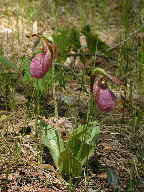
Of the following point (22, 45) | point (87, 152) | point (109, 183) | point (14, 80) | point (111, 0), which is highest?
point (111, 0)

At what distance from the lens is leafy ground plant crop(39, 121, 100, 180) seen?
1639 mm

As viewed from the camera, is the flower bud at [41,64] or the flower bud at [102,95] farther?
the flower bud at [41,64]

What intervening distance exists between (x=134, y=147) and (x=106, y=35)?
175cm

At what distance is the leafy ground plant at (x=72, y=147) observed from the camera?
1639 millimetres

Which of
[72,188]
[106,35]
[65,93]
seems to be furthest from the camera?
[106,35]

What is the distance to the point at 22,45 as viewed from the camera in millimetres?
3004

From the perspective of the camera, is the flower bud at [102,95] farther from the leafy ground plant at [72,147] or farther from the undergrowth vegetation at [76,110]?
the leafy ground plant at [72,147]

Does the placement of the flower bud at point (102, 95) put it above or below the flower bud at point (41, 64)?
below

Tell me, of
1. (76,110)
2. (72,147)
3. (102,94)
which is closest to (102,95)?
(102,94)

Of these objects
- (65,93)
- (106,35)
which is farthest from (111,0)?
(65,93)

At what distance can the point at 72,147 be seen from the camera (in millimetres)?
1652

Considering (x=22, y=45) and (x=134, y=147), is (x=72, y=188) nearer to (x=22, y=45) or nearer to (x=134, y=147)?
(x=134, y=147)

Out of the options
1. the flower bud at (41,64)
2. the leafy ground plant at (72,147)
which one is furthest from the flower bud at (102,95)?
the flower bud at (41,64)

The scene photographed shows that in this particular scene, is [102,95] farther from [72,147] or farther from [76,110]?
[76,110]
